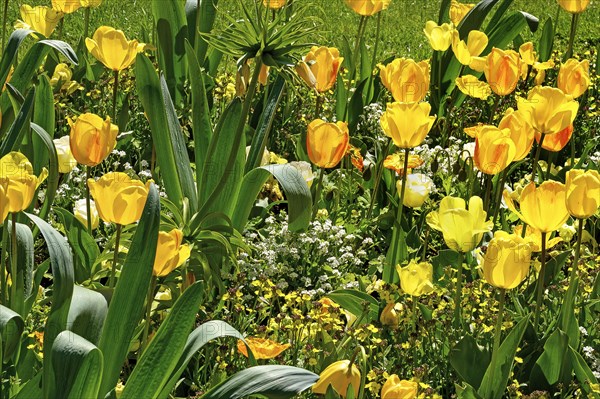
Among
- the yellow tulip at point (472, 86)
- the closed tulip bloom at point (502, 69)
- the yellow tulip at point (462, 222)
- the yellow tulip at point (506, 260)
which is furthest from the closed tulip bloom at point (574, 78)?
the yellow tulip at point (506, 260)

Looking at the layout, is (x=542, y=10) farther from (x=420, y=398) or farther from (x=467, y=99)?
(x=420, y=398)

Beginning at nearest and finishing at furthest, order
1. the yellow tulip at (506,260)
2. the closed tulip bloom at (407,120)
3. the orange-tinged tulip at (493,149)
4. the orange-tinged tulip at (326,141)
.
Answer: the yellow tulip at (506,260) < the orange-tinged tulip at (493,149) < the closed tulip bloom at (407,120) < the orange-tinged tulip at (326,141)

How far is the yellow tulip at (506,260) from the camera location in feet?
7.17

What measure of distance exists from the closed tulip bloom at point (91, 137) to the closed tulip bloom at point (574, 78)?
5.00 feet

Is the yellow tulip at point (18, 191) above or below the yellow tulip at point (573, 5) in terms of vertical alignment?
below

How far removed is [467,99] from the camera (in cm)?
456

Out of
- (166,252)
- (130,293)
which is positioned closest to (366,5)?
(166,252)

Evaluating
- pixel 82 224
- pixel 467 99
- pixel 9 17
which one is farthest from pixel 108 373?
pixel 9 17

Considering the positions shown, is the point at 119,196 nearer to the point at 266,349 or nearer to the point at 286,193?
the point at 266,349

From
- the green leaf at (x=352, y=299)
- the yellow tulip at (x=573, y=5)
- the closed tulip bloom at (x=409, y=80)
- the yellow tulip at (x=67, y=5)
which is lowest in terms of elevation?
the green leaf at (x=352, y=299)

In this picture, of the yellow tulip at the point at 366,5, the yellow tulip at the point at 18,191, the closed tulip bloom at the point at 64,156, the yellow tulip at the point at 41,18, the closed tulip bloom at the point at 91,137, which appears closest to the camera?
the yellow tulip at the point at 18,191

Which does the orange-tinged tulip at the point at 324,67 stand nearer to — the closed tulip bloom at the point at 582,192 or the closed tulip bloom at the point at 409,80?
the closed tulip bloom at the point at 409,80

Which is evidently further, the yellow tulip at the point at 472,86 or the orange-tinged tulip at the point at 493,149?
the yellow tulip at the point at 472,86

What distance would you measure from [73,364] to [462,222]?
3.54 ft
